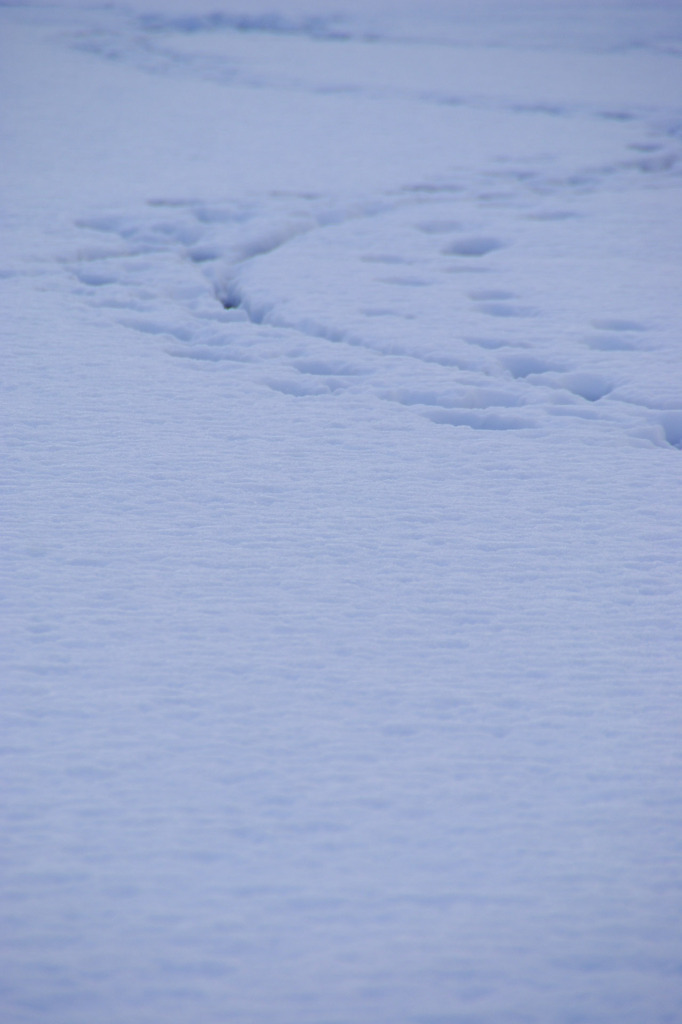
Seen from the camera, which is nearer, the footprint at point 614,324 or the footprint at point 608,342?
the footprint at point 608,342

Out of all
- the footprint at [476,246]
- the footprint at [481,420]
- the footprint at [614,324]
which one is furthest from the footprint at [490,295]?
the footprint at [481,420]

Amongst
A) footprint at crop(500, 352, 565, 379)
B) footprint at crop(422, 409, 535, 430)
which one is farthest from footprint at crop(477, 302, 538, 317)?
footprint at crop(422, 409, 535, 430)

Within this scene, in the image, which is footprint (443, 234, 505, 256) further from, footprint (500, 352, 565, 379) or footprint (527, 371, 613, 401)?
footprint (527, 371, 613, 401)

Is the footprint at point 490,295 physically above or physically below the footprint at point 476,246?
below

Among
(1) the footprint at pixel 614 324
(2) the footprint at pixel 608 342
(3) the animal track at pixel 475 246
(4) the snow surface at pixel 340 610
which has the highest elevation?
(3) the animal track at pixel 475 246

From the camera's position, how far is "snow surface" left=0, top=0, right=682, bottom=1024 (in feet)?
4.05

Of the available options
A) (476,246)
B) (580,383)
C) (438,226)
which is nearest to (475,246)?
(476,246)

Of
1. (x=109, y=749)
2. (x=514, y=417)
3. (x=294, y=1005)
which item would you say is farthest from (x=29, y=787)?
(x=514, y=417)

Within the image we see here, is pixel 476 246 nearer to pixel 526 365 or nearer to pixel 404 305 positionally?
pixel 404 305

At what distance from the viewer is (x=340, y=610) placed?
6.13ft

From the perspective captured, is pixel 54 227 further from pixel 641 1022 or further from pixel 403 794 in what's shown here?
pixel 641 1022

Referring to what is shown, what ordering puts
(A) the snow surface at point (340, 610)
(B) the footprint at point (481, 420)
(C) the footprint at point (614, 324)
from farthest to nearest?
(C) the footprint at point (614, 324), (B) the footprint at point (481, 420), (A) the snow surface at point (340, 610)

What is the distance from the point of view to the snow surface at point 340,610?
1.23 m

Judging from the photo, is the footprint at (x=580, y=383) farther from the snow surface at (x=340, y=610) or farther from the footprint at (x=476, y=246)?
the footprint at (x=476, y=246)
